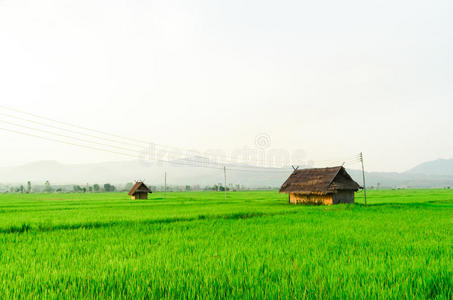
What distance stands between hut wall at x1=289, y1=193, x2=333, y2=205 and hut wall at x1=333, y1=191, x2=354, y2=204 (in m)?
0.68

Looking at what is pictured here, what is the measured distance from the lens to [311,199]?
27281 mm

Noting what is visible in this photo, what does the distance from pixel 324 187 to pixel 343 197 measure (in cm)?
303

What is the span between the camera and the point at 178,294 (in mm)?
3404

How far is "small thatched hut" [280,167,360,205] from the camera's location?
84.1 feet

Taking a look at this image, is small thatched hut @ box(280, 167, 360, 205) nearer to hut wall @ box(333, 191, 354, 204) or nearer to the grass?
hut wall @ box(333, 191, 354, 204)

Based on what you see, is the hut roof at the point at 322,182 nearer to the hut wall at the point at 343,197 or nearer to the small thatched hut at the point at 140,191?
the hut wall at the point at 343,197

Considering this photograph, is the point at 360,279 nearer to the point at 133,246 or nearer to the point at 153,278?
the point at 153,278

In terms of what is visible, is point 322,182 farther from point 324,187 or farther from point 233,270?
point 233,270

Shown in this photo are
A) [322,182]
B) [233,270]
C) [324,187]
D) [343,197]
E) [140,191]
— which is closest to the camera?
[233,270]

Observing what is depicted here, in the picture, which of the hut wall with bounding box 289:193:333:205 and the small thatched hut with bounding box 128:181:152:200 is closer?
the hut wall with bounding box 289:193:333:205

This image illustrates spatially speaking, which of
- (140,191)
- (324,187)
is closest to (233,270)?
(324,187)

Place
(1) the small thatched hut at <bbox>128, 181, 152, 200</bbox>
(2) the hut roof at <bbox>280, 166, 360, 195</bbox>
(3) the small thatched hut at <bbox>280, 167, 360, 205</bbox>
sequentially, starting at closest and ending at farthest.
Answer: (2) the hut roof at <bbox>280, 166, 360, 195</bbox> → (3) the small thatched hut at <bbox>280, 167, 360, 205</bbox> → (1) the small thatched hut at <bbox>128, 181, 152, 200</bbox>

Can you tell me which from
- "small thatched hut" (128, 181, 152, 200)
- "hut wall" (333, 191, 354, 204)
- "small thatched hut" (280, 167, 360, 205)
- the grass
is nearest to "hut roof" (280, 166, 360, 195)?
"small thatched hut" (280, 167, 360, 205)

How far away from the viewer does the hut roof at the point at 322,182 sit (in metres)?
25.5
